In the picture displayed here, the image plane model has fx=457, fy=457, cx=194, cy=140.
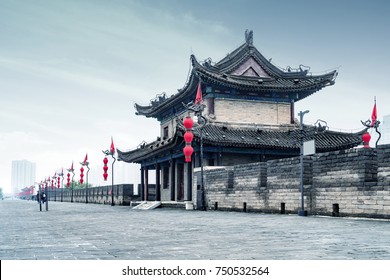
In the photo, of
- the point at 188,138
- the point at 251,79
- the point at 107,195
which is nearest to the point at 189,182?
the point at 188,138

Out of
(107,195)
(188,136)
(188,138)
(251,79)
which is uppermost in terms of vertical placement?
(251,79)

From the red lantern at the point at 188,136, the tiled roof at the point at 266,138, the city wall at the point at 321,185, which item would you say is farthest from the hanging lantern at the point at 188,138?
the city wall at the point at 321,185

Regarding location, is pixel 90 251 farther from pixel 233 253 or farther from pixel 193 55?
pixel 193 55

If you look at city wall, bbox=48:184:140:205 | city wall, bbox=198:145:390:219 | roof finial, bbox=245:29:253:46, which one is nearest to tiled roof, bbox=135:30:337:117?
roof finial, bbox=245:29:253:46

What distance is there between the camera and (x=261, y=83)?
29.1m

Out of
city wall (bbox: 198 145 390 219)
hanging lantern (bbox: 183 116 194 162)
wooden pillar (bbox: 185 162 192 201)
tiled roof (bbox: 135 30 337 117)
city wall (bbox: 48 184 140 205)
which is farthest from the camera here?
city wall (bbox: 48 184 140 205)

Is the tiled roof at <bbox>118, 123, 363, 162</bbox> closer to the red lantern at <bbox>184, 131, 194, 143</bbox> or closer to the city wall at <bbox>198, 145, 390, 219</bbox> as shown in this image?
the red lantern at <bbox>184, 131, 194, 143</bbox>

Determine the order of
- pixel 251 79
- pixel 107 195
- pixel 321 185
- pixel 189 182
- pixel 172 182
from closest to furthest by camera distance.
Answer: pixel 321 185 → pixel 251 79 → pixel 189 182 → pixel 172 182 → pixel 107 195

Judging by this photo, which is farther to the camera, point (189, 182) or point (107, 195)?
point (107, 195)

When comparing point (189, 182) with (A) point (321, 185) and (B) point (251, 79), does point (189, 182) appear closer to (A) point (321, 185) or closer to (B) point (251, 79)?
(B) point (251, 79)

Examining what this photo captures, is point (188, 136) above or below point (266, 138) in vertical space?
below

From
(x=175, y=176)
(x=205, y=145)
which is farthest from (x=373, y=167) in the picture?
(x=175, y=176)

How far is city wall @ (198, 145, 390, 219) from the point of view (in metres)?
12.9

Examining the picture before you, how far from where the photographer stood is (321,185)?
603 inches
